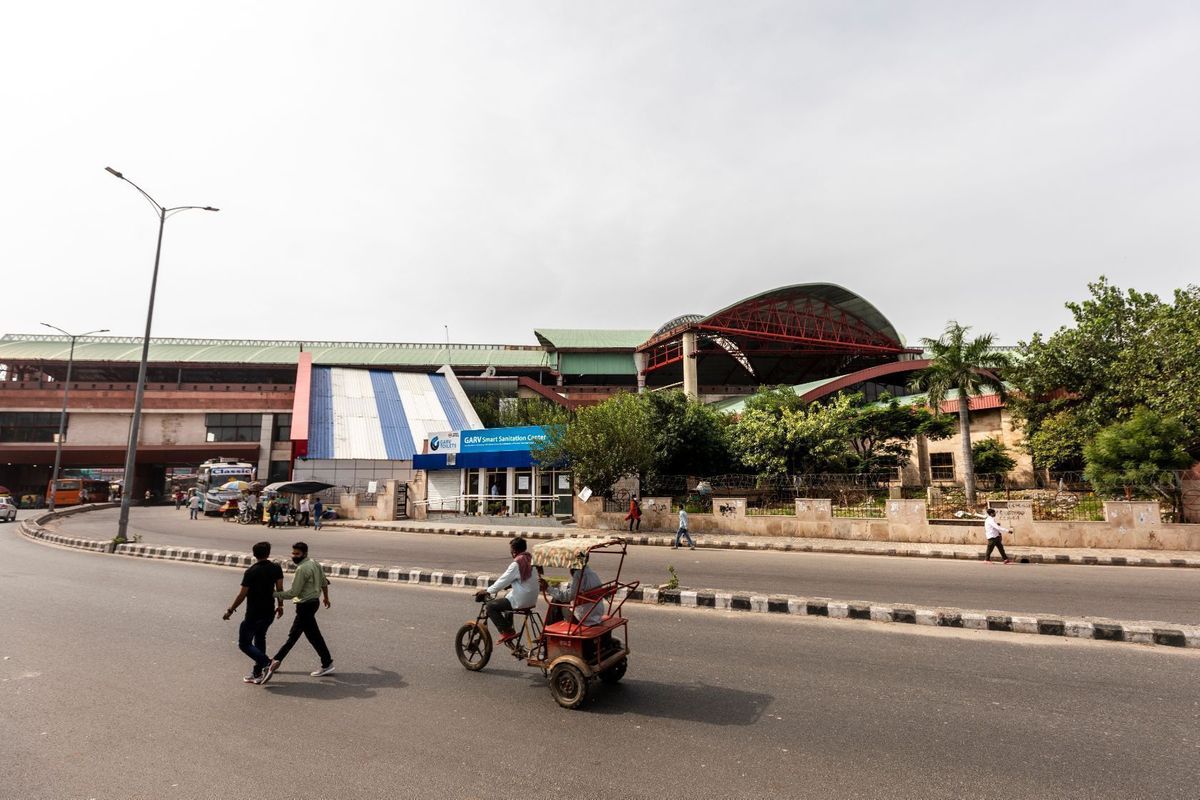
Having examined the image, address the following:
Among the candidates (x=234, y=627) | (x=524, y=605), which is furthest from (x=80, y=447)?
(x=524, y=605)

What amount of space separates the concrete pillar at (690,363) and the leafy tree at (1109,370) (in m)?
20.8

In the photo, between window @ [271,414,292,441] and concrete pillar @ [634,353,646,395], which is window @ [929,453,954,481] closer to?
concrete pillar @ [634,353,646,395]

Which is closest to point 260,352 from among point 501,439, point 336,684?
point 501,439

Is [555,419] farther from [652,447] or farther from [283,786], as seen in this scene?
[283,786]

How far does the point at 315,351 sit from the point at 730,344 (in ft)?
135

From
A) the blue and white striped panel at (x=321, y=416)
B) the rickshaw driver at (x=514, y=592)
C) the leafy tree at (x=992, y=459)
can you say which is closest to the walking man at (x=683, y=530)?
the rickshaw driver at (x=514, y=592)

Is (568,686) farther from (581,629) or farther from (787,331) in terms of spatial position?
(787,331)

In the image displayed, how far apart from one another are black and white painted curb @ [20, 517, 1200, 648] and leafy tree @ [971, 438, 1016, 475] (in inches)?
1122

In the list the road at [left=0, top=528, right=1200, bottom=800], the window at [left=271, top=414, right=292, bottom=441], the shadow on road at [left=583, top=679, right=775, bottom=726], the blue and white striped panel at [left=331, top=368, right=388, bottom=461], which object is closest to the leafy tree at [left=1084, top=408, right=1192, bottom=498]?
the road at [left=0, top=528, right=1200, bottom=800]

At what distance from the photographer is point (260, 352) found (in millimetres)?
58250

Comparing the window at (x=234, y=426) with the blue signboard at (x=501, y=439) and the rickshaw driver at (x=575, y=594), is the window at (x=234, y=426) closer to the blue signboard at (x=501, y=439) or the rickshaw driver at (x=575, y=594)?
the blue signboard at (x=501, y=439)

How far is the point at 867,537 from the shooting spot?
66.0ft

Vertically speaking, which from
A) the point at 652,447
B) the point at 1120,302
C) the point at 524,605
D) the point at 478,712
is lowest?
the point at 478,712

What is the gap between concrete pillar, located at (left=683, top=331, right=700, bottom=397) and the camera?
45.2 metres
